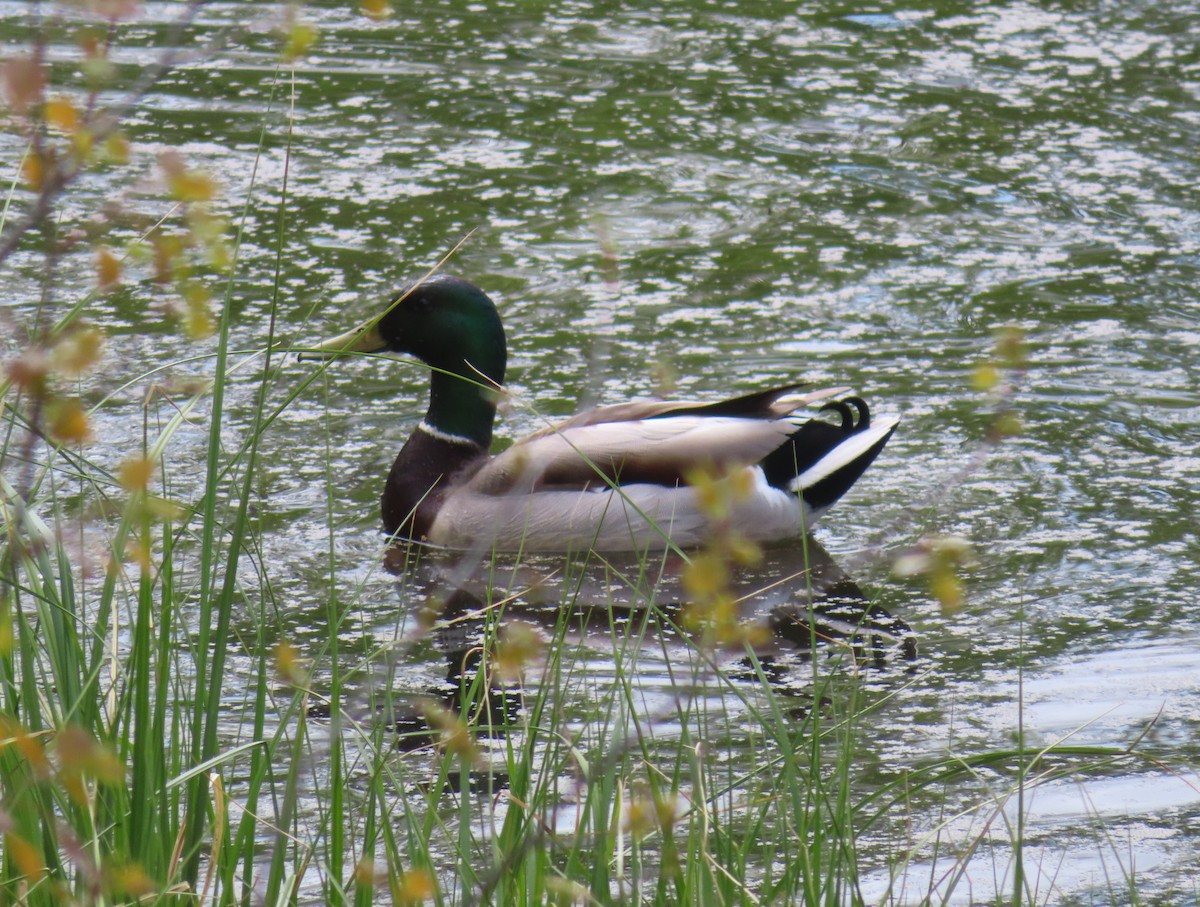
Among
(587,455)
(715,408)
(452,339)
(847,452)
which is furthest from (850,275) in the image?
(587,455)

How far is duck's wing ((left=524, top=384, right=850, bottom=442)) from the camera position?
18.2ft

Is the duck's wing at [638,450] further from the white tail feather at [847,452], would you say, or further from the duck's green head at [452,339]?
the duck's green head at [452,339]

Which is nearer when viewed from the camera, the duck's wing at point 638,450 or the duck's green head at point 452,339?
the duck's wing at point 638,450

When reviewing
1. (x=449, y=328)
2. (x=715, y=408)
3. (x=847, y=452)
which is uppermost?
(x=449, y=328)

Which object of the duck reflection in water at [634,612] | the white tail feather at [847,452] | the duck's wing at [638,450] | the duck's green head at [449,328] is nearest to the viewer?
the duck reflection in water at [634,612]

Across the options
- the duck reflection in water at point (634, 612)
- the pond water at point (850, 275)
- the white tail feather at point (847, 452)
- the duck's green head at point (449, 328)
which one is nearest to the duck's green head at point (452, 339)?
the duck's green head at point (449, 328)

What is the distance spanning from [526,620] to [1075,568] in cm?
158

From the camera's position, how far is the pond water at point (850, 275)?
4.55 metres

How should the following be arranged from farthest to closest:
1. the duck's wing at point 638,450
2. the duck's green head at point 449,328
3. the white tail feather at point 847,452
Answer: the duck's green head at point 449,328
the white tail feather at point 847,452
the duck's wing at point 638,450

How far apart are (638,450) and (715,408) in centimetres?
30

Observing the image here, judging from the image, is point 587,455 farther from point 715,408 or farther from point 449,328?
point 449,328

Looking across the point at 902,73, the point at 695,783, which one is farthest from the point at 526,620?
the point at 902,73

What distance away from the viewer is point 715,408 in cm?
566

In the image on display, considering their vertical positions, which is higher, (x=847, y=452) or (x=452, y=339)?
(x=452, y=339)
